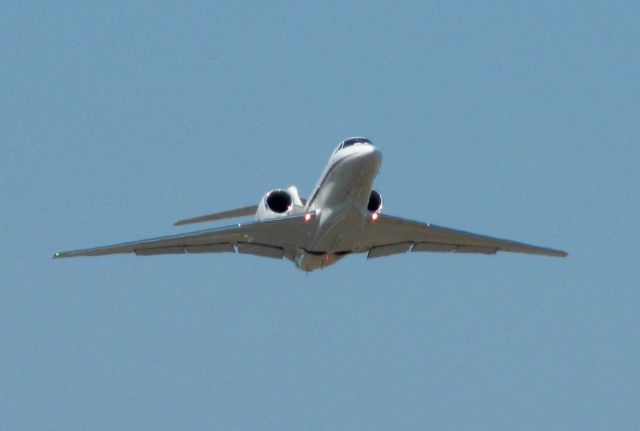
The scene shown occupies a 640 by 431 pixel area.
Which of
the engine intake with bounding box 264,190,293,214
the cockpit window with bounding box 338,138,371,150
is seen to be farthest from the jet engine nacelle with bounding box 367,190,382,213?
the cockpit window with bounding box 338,138,371,150

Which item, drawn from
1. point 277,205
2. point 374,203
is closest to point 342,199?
point 374,203

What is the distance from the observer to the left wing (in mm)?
33594

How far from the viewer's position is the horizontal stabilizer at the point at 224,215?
38.3 m

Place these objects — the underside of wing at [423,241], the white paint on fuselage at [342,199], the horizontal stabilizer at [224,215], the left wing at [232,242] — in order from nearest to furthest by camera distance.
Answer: the white paint on fuselage at [342,199] < the left wing at [232,242] < the underside of wing at [423,241] < the horizontal stabilizer at [224,215]

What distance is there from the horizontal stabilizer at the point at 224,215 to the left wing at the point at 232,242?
2840mm

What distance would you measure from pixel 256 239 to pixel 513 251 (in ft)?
21.1

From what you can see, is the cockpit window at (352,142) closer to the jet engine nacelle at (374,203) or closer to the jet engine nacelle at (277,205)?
the jet engine nacelle at (374,203)

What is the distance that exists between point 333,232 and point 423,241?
3.53 metres

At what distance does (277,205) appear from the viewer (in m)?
34.4

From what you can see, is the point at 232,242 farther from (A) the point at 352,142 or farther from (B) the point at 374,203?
(A) the point at 352,142

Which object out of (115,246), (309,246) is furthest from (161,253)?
(309,246)

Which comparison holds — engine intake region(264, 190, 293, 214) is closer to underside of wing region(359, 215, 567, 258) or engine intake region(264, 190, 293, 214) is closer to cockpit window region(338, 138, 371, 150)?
underside of wing region(359, 215, 567, 258)

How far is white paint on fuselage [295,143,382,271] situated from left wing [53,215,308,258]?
0.51m

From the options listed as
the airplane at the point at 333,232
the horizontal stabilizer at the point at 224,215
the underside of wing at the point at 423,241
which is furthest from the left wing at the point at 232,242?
the horizontal stabilizer at the point at 224,215
